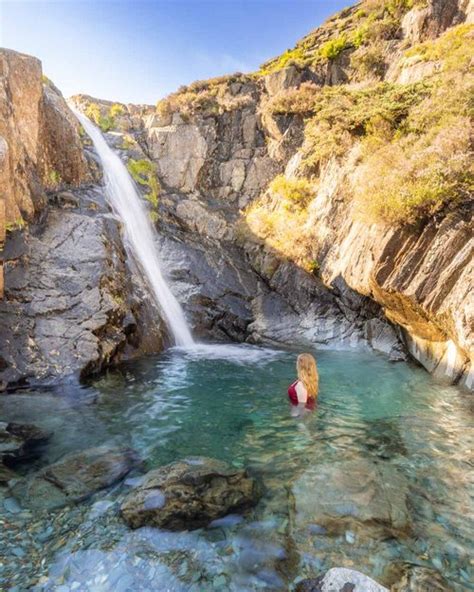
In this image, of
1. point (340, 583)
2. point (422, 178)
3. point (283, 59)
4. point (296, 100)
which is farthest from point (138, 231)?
point (283, 59)

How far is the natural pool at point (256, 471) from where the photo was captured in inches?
143

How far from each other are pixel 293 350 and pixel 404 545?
10216mm

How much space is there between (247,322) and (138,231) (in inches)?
259

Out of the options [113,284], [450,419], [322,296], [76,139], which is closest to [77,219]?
[113,284]

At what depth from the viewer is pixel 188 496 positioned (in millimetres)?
4398

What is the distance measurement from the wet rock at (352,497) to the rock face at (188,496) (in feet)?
2.22

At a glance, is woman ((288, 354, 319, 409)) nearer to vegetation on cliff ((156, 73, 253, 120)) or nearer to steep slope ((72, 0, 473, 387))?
steep slope ((72, 0, 473, 387))

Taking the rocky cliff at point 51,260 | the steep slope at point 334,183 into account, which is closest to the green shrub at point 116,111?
the steep slope at point 334,183

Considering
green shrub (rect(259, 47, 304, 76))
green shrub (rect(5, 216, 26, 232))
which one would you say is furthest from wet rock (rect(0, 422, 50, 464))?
green shrub (rect(259, 47, 304, 76))

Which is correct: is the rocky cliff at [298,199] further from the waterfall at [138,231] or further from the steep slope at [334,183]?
the waterfall at [138,231]

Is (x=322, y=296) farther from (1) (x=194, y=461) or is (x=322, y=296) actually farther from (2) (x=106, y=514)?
(2) (x=106, y=514)

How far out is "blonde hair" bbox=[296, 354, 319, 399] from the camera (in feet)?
24.5

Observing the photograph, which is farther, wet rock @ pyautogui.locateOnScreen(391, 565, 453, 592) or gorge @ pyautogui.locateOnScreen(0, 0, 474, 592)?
gorge @ pyautogui.locateOnScreen(0, 0, 474, 592)

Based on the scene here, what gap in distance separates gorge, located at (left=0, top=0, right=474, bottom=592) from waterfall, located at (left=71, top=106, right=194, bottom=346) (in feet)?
0.44
